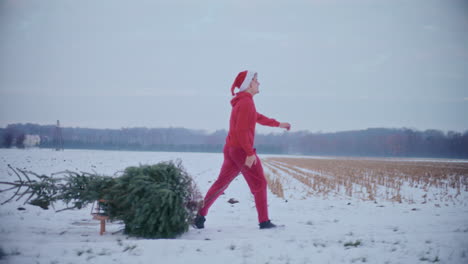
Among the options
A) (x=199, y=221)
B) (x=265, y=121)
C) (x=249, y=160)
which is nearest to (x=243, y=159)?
(x=249, y=160)

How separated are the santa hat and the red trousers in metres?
0.92

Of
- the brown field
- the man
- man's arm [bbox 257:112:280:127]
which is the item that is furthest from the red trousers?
the brown field

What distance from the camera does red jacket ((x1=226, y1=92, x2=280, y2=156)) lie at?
4086 millimetres

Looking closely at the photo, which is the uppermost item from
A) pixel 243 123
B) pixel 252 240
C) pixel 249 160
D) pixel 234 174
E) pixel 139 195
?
pixel 243 123

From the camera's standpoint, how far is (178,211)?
12.2 feet

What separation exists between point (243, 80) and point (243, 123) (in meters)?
0.77

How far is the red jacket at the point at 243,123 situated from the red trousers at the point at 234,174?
153 mm

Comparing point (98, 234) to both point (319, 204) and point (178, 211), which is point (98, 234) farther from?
point (319, 204)

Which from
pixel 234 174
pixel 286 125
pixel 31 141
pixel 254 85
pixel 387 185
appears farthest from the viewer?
pixel 31 141

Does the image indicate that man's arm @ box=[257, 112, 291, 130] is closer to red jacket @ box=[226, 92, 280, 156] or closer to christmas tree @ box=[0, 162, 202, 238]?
red jacket @ box=[226, 92, 280, 156]

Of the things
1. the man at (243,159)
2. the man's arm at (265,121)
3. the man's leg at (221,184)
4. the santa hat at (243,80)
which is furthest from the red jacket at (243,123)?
the man's arm at (265,121)

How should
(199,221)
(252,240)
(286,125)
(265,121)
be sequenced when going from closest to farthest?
(252,240)
(199,221)
(265,121)
(286,125)

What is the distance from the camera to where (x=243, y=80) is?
4.55m

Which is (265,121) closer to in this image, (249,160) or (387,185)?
(249,160)
